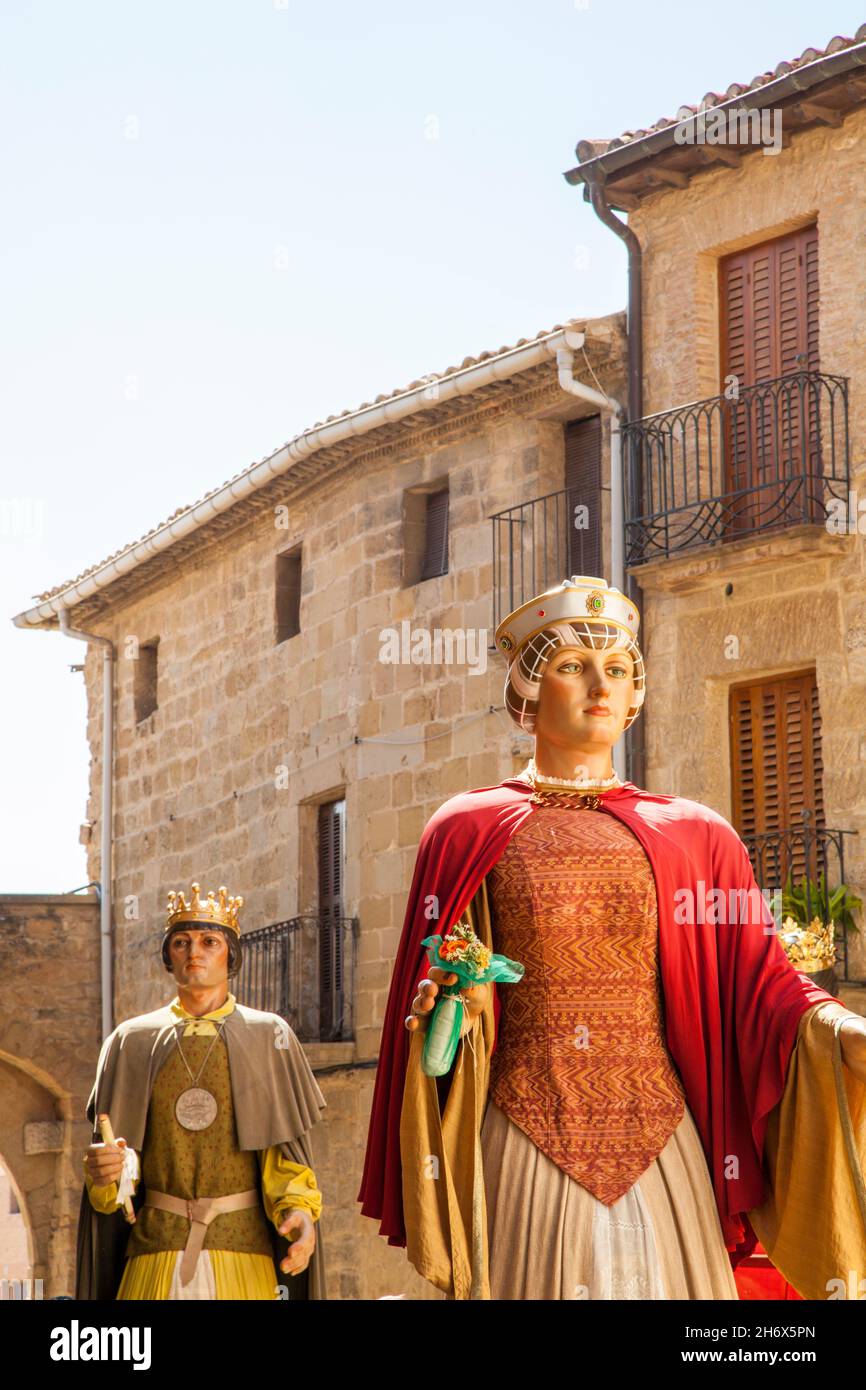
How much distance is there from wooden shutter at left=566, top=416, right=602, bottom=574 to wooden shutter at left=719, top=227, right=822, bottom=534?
1.28 m

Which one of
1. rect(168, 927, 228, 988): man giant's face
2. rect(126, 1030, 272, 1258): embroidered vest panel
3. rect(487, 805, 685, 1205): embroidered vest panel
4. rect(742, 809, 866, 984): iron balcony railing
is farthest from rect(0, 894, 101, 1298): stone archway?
rect(487, 805, 685, 1205): embroidered vest panel

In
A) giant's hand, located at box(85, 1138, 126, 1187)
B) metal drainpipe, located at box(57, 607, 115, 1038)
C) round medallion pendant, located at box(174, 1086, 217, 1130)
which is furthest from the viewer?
metal drainpipe, located at box(57, 607, 115, 1038)

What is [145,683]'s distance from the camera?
78.9 feet

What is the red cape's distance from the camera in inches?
206

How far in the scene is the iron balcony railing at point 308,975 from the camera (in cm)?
1858

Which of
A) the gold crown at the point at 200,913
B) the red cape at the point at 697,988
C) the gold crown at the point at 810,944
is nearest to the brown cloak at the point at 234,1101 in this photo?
the gold crown at the point at 200,913

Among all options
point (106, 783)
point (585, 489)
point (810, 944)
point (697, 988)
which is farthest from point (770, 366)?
point (697, 988)

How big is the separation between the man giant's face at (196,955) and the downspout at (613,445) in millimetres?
8859

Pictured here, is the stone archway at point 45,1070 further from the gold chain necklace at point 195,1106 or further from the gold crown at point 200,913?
the gold chain necklace at point 195,1106

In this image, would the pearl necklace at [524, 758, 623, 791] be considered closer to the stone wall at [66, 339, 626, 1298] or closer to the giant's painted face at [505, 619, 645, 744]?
the giant's painted face at [505, 619, 645, 744]

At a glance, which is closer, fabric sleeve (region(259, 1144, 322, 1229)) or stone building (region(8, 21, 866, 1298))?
fabric sleeve (region(259, 1144, 322, 1229))

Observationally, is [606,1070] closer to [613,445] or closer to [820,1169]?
[820,1169]

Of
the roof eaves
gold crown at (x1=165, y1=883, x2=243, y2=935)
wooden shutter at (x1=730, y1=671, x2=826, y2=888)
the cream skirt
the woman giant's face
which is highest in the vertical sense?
the roof eaves

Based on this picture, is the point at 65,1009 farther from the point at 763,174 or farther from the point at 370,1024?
the point at 763,174
